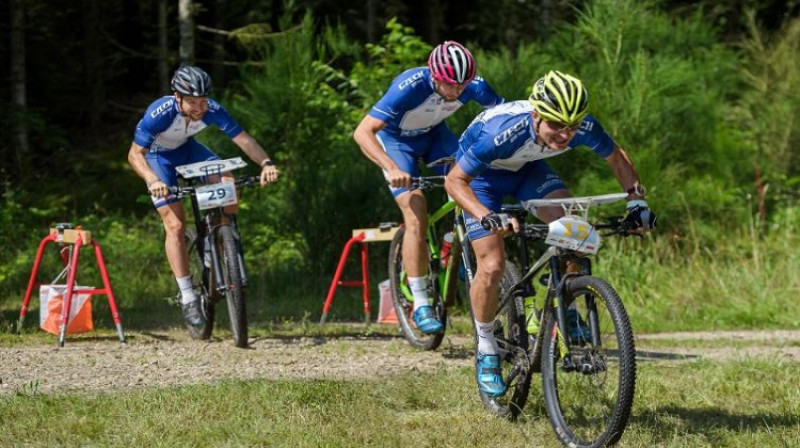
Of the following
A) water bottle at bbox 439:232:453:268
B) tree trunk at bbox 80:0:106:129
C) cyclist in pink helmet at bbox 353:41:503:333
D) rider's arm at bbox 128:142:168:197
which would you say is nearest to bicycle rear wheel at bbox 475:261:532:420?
cyclist in pink helmet at bbox 353:41:503:333

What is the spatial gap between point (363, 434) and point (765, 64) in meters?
13.6

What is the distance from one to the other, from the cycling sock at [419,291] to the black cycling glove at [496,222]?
2790 millimetres

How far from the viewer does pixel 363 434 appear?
Result: 5797 mm

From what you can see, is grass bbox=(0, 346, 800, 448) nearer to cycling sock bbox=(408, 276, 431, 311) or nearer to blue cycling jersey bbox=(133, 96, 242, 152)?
cycling sock bbox=(408, 276, 431, 311)

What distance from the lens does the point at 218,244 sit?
29.6ft

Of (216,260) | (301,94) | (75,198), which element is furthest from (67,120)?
(216,260)

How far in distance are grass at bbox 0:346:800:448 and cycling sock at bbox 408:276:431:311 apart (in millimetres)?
1171

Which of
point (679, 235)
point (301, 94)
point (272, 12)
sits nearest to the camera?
point (679, 235)

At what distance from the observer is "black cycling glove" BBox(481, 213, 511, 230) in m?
5.60

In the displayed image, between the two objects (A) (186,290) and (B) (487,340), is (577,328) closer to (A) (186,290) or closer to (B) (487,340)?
(B) (487,340)

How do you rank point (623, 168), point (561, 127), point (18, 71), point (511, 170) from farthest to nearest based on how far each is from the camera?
point (18, 71) → point (511, 170) → point (623, 168) → point (561, 127)

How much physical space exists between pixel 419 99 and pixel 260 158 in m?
1.46

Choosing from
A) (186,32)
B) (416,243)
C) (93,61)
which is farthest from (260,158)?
(93,61)

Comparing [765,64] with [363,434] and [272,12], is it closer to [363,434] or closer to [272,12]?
[272,12]
